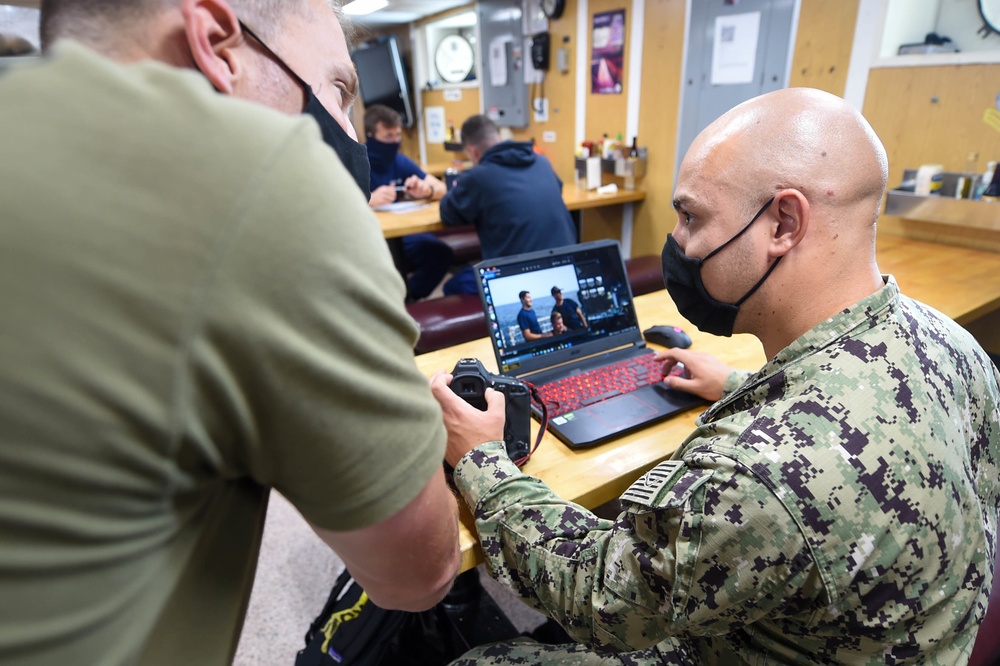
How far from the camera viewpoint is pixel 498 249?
8.89ft

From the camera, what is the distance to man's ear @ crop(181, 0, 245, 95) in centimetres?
49

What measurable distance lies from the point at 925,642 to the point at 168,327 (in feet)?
2.93

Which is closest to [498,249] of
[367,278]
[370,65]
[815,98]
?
[815,98]

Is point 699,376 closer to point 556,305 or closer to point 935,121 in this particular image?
point 556,305

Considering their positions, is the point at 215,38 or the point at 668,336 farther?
the point at 668,336

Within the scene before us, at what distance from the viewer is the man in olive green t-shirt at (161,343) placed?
277 mm

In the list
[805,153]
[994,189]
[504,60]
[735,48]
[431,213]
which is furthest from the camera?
[504,60]

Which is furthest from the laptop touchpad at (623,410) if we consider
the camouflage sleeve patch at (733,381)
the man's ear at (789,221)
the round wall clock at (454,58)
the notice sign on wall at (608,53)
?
the round wall clock at (454,58)

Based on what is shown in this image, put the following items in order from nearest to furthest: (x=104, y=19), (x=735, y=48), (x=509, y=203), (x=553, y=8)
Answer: (x=104, y=19), (x=509, y=203), (x=735, y=48), (x=553, y=8)

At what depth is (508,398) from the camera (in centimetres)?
99

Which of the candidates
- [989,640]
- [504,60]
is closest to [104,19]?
[989,640]

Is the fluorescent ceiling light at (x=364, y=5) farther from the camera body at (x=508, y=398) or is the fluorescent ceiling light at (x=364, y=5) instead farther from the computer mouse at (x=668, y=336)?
the camera body at (x=508, y=398)

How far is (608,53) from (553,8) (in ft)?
1.99

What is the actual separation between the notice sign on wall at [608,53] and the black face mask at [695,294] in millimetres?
3245
